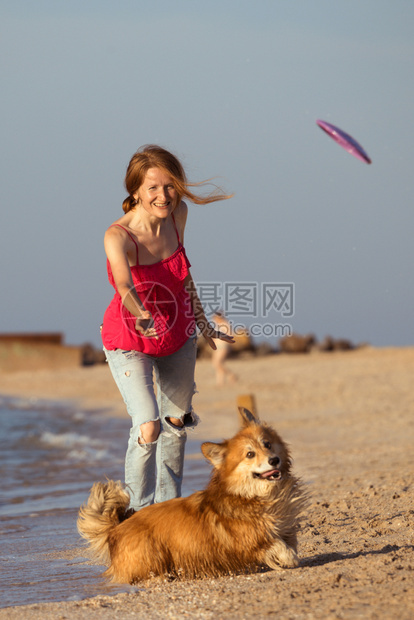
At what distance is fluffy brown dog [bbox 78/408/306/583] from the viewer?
3980 millimetres

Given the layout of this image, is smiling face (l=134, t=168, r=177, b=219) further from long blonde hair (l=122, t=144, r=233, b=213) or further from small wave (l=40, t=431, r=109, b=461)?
small wave (l=40, t=431, r=109, b=461)

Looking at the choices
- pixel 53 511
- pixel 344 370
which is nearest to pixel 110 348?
pixel 53 511

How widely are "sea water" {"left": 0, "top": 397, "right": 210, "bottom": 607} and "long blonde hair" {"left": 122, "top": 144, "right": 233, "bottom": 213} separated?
1.93 meters

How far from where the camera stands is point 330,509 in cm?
583

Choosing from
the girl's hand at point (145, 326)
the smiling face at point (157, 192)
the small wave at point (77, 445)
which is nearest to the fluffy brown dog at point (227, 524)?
the girl's hand at point (145, 326)

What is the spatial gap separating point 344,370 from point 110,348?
17378 millimetres

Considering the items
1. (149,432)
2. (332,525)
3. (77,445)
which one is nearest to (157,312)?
(149,432)

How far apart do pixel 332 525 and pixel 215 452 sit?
1609mm

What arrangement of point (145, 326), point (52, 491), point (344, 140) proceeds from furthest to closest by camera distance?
point (344, 140), point (52, 491), point (145, 326)

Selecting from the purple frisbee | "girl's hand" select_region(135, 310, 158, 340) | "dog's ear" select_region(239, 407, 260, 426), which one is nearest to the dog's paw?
"dog's ear" select_region(239, 407, 260, 426)

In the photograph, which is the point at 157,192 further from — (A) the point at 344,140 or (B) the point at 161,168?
(A) the point at 344,140

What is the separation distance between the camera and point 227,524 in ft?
13.1

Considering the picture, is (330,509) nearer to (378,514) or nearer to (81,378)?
(378,514)

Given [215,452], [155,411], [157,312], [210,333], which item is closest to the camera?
[215,452]
